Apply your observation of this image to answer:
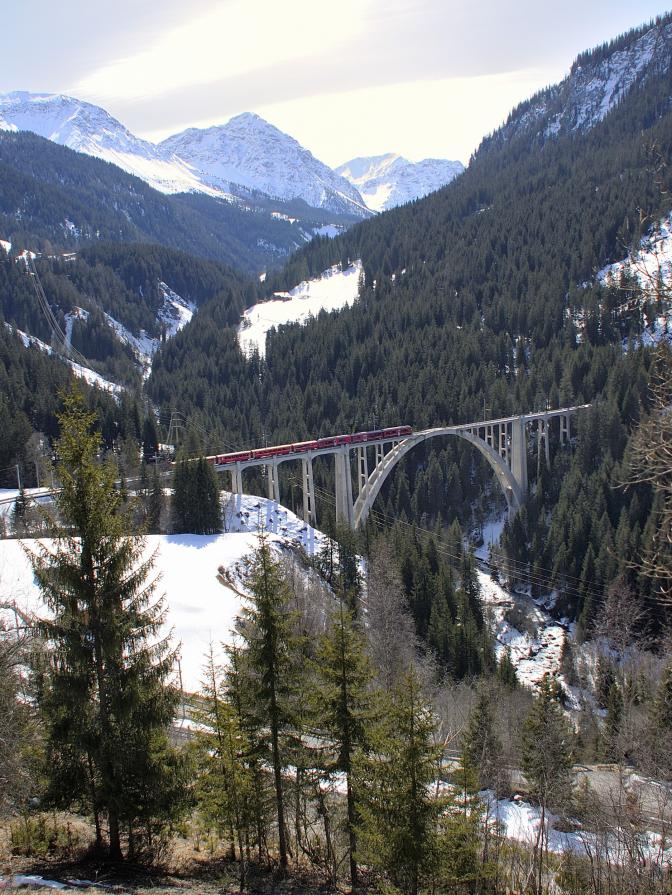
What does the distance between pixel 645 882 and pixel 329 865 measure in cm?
799

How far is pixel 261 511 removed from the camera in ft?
192

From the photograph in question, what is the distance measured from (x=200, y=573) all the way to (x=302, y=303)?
12829 cm

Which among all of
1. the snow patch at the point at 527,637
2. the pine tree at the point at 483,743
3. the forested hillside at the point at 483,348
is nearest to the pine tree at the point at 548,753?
the pine tree at the point at 483,743

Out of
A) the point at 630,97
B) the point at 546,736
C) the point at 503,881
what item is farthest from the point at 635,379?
the point at 630,97

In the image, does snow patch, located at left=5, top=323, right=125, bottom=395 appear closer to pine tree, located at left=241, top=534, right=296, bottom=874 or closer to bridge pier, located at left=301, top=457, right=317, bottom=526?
bridge pier, located at left=301, top=457, right=317, bottom=526

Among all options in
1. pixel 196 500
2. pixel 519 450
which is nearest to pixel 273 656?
pixel 196 500

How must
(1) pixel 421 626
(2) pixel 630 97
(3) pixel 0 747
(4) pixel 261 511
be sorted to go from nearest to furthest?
1. (3) pixel 0 747
2. (1) pixel 421 626
3. (4) pixel 261 511
4. (2) pixel 630 97

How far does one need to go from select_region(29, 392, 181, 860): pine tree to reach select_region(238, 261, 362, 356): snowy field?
129787 millimetres

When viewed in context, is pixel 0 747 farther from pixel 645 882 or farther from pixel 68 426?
pixel 645 882

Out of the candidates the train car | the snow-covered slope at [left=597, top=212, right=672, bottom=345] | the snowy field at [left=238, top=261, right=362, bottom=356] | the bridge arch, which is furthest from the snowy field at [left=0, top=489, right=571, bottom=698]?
the snowy field at [left=238, top=261, right=362, bottom=356]

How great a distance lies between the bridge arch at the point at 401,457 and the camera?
223 ft

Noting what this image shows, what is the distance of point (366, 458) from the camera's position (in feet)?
244

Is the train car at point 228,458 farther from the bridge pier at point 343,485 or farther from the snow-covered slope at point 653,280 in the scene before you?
the snow-covered slope at point 653,280

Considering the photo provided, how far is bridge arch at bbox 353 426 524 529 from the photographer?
6788 cm
